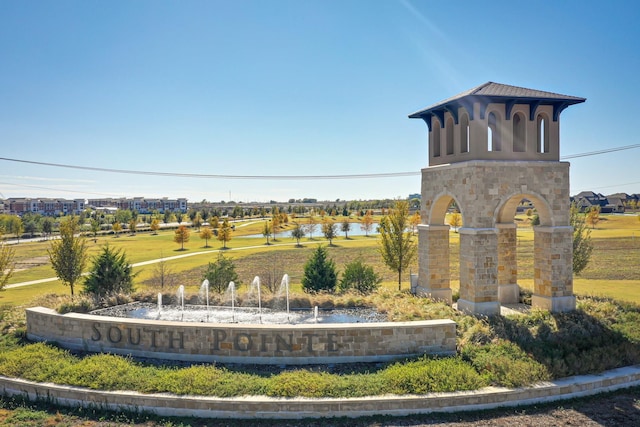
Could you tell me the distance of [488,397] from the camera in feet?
34.0

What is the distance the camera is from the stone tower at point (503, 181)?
15078 mm

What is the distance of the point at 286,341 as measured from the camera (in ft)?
39.7

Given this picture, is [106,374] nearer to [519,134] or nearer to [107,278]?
[107,278]

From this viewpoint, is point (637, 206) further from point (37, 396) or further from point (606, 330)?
point (37, 396)

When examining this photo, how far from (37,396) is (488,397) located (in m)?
11.9

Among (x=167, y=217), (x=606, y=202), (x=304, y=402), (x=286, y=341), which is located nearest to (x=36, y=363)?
(x=286, y=341)

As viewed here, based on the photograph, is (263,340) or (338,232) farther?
(338,232)

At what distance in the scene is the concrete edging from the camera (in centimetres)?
1002

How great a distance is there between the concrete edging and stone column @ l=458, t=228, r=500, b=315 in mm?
4146

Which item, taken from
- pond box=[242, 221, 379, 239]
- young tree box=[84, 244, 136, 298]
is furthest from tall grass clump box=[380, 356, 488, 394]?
pond box=[242, 221, 379, 239]

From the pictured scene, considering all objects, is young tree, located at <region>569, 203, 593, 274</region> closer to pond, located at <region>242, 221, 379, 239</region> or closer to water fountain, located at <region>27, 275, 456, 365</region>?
water fountain, located at <region>27, 275, 456, 365</region>

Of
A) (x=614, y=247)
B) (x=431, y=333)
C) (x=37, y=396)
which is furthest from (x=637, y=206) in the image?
(x=37, y=396)

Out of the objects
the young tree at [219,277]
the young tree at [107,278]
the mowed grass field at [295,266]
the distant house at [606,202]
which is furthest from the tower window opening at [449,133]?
the distant house at [606,202]

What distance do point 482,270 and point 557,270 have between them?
3064 millimetres
